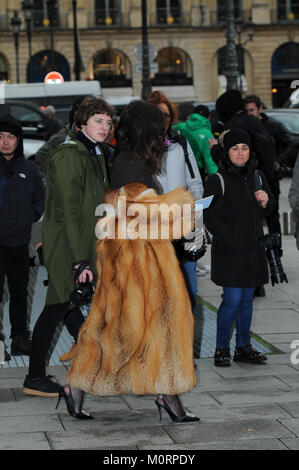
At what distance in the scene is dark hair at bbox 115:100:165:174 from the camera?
18.4 ft

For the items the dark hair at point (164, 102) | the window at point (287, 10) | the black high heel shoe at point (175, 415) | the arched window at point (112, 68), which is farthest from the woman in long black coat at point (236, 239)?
the window at point (287, 10)

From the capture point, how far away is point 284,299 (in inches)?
373

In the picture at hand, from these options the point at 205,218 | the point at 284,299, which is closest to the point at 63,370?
the point at 205,218

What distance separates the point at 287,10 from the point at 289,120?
1591 inches

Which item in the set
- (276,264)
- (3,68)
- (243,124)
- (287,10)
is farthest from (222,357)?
(287,10)

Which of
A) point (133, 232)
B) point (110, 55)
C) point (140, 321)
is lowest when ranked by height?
point (140, 321)

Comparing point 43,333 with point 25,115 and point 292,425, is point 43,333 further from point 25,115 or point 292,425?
point 25,115

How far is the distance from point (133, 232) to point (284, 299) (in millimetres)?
4313

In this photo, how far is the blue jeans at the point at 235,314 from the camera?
23.0 feet

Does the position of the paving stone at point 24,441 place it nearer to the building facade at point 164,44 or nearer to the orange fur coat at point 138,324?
the orange fur coat at point 138,324

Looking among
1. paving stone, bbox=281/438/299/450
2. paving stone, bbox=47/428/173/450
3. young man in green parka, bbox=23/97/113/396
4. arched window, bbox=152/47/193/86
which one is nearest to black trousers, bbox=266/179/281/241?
young man in green parka, bbox=23/97/113/396

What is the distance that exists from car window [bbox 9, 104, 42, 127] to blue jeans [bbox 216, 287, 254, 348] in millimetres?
20122
